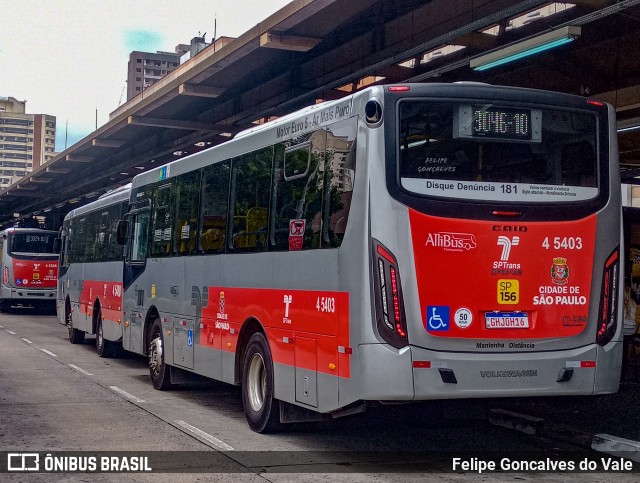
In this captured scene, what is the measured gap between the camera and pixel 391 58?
15.2 m

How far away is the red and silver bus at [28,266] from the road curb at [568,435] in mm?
33068

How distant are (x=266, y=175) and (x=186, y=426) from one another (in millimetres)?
2910

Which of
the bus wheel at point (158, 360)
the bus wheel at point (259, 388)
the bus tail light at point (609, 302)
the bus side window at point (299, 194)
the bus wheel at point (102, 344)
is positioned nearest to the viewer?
the bus tail light at point (609, 302)

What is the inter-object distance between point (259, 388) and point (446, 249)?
3.32m

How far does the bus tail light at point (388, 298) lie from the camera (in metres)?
8.27

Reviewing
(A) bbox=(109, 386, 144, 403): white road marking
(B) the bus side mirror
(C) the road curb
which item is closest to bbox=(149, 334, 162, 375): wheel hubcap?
(A) bbox=(109, 386, 144, 403): white road marking

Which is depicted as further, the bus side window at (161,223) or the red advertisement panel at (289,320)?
the bus side window at (161,223)

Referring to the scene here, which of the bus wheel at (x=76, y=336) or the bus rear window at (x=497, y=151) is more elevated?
the bus rear window at (x=497, y=151)

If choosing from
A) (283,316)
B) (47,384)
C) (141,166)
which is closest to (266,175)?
(283,316)

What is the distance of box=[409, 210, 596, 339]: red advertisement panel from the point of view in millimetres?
8383

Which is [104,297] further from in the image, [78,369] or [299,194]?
[299,194]

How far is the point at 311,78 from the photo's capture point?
20266 mm

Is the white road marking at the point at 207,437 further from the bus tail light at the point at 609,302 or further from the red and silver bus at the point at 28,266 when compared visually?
the red and silver bus at the point at 28,266

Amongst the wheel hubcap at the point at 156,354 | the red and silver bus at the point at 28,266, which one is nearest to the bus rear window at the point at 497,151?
the wheel hubcap at the point at 156,354
